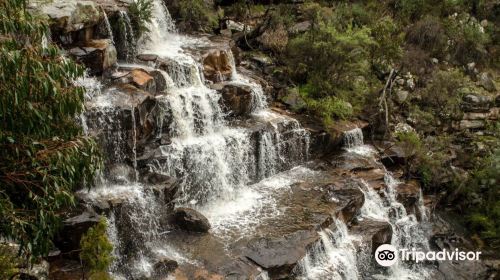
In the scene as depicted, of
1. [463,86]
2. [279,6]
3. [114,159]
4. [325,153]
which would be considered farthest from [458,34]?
[114,159]

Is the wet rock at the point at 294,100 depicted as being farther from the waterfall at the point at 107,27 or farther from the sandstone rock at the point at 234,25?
the waterfall at the point at 107,27

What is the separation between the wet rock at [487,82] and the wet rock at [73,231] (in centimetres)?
1631

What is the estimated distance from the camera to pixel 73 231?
8.26 meters

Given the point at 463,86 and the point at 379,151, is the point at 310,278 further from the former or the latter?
the point at 463,86

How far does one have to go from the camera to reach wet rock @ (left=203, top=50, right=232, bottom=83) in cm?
1406

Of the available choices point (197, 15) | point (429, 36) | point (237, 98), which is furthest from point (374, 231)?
point (429, 36)

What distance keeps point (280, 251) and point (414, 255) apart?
14.8 feet

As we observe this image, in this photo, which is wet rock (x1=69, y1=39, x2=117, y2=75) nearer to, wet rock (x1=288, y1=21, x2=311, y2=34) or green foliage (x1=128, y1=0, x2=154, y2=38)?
green foliage (x1=128, y1=0, x2=154, y2=38)

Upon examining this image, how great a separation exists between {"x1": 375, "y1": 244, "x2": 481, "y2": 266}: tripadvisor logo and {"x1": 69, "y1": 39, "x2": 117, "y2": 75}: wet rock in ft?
27.0

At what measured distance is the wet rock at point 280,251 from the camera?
9.45 m

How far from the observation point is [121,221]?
Answer: 921 centimetres

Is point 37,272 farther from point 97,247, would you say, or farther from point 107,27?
point 107,27

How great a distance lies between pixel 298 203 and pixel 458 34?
12.4m

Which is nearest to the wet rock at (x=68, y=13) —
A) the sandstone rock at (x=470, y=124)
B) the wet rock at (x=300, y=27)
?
the wet rock at (x=300, y=27)
